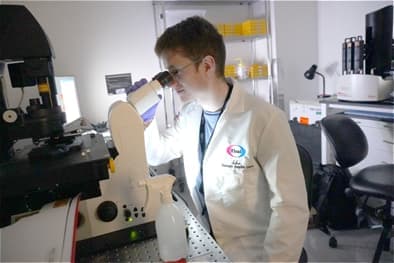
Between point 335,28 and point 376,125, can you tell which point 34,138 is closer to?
point 376,125

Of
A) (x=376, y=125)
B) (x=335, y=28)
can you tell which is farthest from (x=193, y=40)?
(x=335, y=28)

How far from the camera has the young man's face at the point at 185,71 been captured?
3.27 ft

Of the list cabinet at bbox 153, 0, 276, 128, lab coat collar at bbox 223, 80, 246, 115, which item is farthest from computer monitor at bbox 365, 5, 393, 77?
lab coat collar at bbox 223, 80, 246, 115

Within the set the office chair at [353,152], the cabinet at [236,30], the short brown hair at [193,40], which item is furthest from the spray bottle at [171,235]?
the cabinet at [236,30]

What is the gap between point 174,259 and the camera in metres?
0.65

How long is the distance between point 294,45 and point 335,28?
1.42 feet

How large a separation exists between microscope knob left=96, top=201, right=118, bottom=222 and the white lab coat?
414 mm

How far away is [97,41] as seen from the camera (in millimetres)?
2744

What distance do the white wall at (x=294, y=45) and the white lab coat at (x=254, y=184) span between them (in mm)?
2312

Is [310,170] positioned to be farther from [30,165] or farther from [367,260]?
[367,260]

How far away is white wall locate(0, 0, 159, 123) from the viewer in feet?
8.58

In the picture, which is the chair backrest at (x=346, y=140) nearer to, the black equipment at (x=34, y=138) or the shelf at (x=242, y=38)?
the black equipment at (x=34, y=138)

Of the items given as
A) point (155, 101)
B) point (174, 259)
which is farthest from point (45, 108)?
point (174, 259)

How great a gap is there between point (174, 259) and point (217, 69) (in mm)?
678
